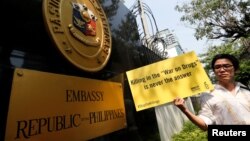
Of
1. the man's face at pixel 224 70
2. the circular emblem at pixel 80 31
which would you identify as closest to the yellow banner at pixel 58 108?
the circular emblem at pixel 80 31

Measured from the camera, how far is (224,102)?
2.23 metres

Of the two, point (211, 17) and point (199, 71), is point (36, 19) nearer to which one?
point (199, 71)

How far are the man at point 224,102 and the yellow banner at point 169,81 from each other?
0.12m

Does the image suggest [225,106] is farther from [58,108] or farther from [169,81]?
[58,108]

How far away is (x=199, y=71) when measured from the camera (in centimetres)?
249

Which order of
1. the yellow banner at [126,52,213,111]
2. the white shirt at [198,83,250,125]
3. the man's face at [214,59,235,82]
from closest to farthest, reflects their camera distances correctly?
1. the white shirt at [198,83,250,125]
2. the man's face at [214,59,235,82]
3. the yellow banner at [126,52,213,111]

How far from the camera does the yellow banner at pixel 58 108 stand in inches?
71.1

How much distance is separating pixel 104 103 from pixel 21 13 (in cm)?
117

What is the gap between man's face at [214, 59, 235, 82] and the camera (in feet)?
7.50

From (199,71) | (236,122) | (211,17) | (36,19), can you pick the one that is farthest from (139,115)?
(211,17)

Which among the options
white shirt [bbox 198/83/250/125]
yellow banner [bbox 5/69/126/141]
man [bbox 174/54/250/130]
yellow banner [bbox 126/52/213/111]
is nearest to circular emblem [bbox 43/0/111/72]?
yellow banner [bbox 5/69/126/141]

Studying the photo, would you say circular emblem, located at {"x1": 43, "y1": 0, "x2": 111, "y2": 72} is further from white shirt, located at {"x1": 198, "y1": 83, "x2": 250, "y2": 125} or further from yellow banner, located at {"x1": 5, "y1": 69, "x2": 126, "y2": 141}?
white shirt, located at {"x1": 198, "y1": 83, "x2": 250, "y2": 125}

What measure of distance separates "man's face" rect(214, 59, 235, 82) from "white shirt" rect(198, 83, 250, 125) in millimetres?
99

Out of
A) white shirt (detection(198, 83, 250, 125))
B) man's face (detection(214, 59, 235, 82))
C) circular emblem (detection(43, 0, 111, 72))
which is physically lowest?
white shirt (detection(198, 83, 250, 125))
